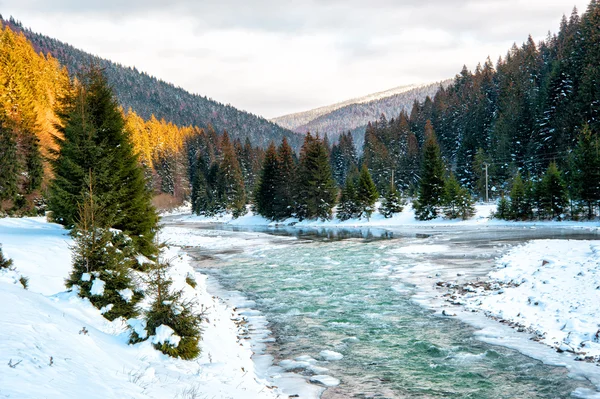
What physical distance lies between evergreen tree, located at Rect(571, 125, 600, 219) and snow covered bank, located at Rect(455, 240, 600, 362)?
28.4m

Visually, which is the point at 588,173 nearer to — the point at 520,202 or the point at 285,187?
the point at 520,202

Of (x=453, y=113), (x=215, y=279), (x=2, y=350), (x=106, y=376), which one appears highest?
(x=453, y=113)

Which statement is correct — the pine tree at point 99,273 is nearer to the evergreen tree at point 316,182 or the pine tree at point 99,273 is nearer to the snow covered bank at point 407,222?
the snow covered bank at point 407,222

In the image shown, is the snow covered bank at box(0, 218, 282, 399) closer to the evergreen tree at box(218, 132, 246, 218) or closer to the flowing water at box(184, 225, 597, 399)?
the flowing water at box(184, 225, 597, 399)

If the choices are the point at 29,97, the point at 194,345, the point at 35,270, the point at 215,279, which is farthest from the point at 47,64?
the point at 194,345

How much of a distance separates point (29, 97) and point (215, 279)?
3331cm

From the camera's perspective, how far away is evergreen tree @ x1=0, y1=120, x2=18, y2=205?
30297 mm

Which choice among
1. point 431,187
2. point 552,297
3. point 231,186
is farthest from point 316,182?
point 552,297

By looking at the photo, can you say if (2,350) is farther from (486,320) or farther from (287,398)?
(486,320)

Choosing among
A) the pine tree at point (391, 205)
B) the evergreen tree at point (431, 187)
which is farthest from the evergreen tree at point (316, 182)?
the evergreen tree at point (431, 187)

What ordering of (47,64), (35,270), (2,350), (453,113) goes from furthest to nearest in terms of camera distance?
(453,113)
(47,64)
(35,270)
(2,350)

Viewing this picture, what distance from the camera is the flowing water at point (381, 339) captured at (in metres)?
8.45

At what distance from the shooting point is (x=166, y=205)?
118375mm

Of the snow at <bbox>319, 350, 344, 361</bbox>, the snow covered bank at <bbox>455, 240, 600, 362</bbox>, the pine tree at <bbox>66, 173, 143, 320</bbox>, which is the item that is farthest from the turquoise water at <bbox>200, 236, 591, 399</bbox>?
the pine tree at <bbox>66, 173, 143, 320</bbox>
